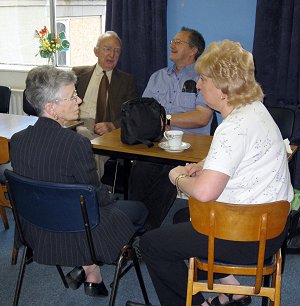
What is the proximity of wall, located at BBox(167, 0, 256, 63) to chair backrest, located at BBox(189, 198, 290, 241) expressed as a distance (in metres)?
2.23

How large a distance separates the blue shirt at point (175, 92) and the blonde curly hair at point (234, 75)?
134cm

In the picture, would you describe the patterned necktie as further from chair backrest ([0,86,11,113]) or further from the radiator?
the radiator

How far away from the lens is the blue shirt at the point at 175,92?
3209mm

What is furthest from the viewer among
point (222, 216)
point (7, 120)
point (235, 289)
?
point (7, 120)

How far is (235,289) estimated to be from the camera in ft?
5.76

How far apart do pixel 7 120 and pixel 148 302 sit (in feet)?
5.32

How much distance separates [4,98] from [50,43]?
0.82m

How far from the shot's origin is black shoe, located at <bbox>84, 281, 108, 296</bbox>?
89.2 inches

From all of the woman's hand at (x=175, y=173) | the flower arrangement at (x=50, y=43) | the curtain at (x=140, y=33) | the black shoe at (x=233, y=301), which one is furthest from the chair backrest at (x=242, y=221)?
the flower arrangement at (x=50, y=43)

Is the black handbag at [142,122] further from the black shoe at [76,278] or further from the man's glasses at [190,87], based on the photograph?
the black shoe at [76,278]

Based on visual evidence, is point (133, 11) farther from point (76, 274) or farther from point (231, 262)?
point (231, 262)

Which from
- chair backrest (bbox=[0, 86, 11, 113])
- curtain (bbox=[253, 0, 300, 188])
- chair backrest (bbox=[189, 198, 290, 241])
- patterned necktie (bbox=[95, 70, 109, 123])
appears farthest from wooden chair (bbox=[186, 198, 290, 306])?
chair backrest (bbox=[0, 86, 11, 113])

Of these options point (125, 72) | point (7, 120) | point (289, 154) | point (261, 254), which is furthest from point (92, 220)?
point (125, 72)

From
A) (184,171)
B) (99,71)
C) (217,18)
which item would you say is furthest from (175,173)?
(217,18)
